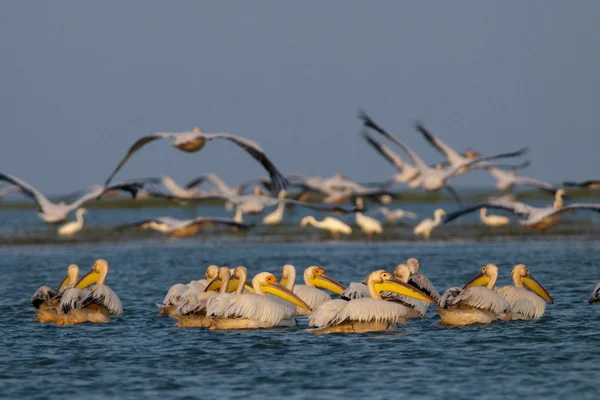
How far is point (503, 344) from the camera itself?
34.5 feet

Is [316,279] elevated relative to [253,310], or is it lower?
elevated

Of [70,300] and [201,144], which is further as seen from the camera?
[201,144]

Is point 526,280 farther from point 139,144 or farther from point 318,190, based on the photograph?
point 318,190

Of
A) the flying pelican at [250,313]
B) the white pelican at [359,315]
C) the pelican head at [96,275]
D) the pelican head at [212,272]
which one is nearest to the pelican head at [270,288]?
the flying pelican at [250,313]

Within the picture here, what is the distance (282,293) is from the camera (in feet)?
39.4

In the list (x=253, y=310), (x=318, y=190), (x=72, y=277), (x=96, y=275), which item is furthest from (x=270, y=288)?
(x=318, y=190)

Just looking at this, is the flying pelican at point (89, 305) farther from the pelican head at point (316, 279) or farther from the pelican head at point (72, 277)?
the pelican head at point (316, 279)

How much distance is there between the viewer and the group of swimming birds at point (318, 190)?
1694 cm

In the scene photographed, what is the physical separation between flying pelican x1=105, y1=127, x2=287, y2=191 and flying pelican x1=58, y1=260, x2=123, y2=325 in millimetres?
3065

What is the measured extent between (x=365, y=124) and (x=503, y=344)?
1439cm

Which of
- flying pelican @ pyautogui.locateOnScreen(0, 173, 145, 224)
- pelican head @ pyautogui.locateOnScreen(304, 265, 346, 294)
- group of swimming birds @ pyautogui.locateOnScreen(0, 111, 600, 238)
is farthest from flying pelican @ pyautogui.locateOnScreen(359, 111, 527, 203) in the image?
pelican head @ pyautogui.locateOnScreen(304, 265, 346, 294)

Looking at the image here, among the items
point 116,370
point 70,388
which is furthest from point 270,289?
point 70,388

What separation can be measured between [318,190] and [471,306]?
22.5m

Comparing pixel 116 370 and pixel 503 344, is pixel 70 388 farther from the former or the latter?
pixel 503 344
